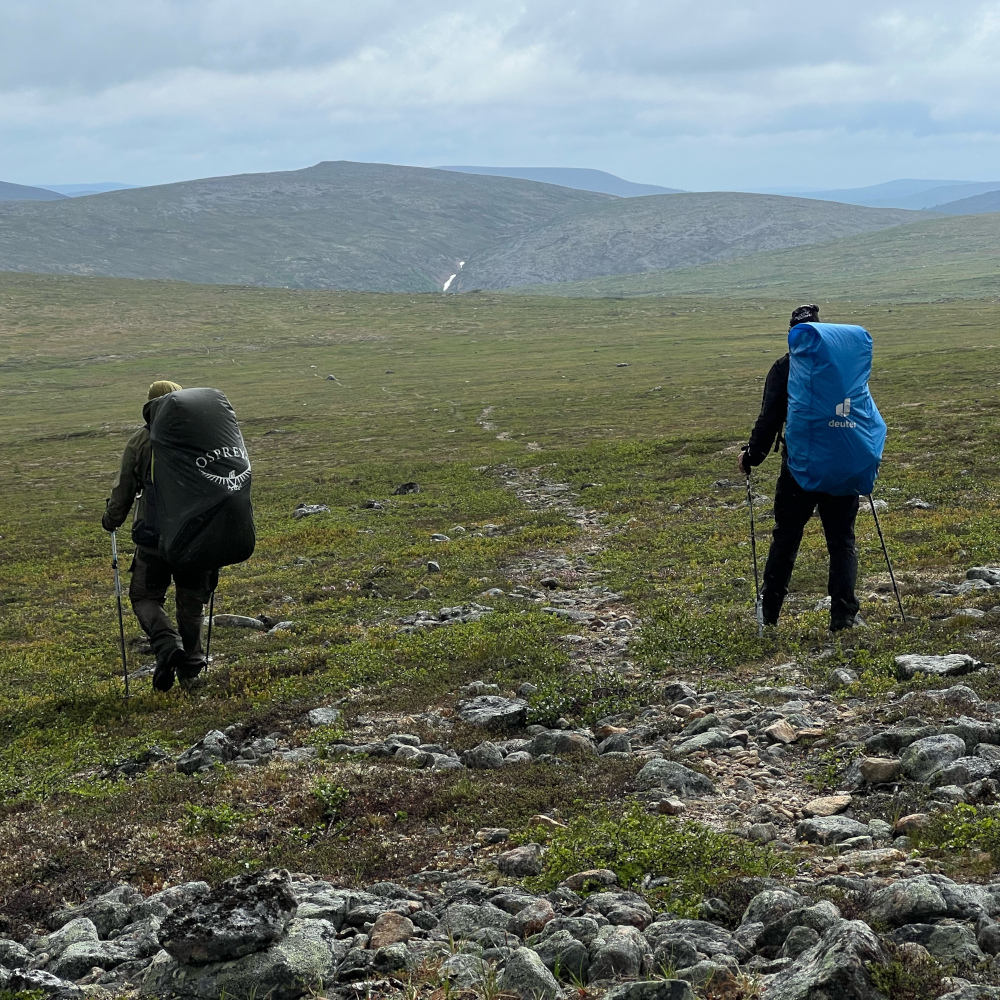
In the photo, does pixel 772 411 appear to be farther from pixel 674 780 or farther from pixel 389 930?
pixel 389 930

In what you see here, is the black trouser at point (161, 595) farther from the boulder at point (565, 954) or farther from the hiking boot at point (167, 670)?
the boulder at point (565, 954)

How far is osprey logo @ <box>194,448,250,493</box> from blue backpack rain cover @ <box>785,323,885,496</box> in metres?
6.35

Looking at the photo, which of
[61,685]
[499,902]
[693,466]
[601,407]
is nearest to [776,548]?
[499,902]

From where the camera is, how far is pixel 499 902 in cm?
620

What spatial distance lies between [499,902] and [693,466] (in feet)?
94.1

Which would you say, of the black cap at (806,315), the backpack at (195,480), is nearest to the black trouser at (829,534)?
the black cap at (806,315)

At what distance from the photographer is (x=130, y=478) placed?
497 inches

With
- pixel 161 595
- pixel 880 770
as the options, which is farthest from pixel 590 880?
pixel 161 595

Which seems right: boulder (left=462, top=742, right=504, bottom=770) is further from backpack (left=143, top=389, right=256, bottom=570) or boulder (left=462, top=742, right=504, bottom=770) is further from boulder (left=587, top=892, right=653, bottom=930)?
backpack (left=143, top=389, right=256, bottom=570)

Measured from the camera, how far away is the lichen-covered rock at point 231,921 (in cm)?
537

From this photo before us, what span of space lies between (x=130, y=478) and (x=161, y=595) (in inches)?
61.0

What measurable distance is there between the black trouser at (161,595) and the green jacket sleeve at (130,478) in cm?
54

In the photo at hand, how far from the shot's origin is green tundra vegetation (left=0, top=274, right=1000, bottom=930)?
7988mm

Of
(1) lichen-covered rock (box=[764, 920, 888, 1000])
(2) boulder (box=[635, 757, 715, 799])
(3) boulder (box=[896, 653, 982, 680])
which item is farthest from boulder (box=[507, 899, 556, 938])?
(3) boulder (box=[896, 653, 982, 680])
